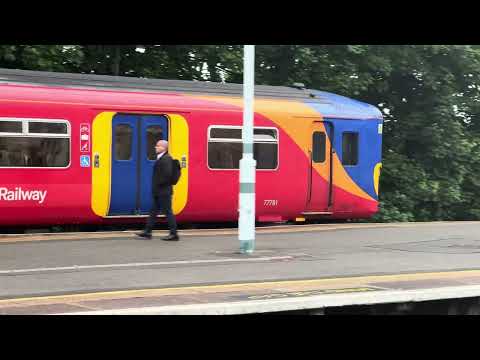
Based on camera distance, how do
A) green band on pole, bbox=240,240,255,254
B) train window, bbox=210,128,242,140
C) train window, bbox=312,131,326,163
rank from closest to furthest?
green band on pole, bbox=240,240,255,254 < train window, bbox=210,128,242,140 < train window, bbox=312,131,326,163

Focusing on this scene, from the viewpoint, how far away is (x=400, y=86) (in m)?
28.4

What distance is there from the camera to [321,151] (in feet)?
60.2

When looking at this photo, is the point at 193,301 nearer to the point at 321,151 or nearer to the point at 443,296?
the point at 443,296

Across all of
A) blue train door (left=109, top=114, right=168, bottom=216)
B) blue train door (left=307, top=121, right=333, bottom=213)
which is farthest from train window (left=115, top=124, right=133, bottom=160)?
blue train door (left=307, top=121, right=333, bottom=213)

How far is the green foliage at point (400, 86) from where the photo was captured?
23.2 meters

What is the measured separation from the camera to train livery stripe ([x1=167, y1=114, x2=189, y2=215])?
1645 centimetres

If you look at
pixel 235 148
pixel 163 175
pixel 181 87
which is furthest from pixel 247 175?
pixel 181 87

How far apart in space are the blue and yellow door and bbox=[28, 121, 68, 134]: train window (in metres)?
0.60

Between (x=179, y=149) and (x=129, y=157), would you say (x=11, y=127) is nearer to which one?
(x=129, y=157)

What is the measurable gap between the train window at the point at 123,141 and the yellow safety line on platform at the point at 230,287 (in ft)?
21.4

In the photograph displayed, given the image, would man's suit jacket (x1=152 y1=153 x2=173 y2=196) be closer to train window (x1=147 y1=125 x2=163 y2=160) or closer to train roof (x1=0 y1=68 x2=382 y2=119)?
train window (x1=147 y1=125 x2=163 y2=160)
